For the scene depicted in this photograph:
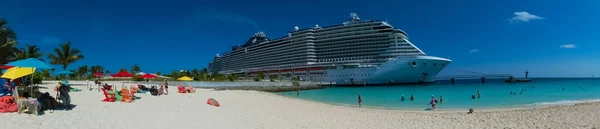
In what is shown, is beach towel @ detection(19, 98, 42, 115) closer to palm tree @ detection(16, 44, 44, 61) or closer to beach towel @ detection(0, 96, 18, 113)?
beach towel @ detection(0, 96, 18, 113)

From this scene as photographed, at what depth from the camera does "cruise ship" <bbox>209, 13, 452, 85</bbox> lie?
5423 centimetres

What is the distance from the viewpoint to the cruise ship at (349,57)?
2135 inches

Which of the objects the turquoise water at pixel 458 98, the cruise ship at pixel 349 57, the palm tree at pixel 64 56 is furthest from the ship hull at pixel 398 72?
the palm tree at pixel 64 56

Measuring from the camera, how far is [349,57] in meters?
63.0

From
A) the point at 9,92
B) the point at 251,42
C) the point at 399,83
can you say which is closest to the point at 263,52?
the point at 251,42

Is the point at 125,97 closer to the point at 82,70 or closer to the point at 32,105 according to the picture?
the point at 32,105

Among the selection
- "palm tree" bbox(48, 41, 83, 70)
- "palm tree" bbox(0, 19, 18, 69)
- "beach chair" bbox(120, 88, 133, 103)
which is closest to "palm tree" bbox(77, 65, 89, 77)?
"palm tree" bbox(48, 41, 83, 70)

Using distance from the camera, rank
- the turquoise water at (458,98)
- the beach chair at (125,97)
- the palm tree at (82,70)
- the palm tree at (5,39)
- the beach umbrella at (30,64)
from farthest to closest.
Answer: the palm tree at (82,70)
the palm tree at (5,39)
the turquoise water at (458,98)
the beach chair at (125,97)
the beach umbrella at (30,64)

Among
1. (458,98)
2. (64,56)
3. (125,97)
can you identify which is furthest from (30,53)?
(458,98)

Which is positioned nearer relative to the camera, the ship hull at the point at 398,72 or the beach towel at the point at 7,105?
the beach towel at the point at 7,105

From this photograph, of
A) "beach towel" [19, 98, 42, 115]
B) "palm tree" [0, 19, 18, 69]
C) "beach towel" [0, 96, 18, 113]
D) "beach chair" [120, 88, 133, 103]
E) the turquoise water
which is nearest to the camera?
"beach towel" [19, 98, 42, 115]

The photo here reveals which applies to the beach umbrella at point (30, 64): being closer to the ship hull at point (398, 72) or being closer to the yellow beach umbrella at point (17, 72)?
the yellow beach umbrella at point (17, 72)

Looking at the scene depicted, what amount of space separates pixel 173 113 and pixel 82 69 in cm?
7373

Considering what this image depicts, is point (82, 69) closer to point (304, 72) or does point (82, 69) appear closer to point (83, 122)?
point (304, 72)
